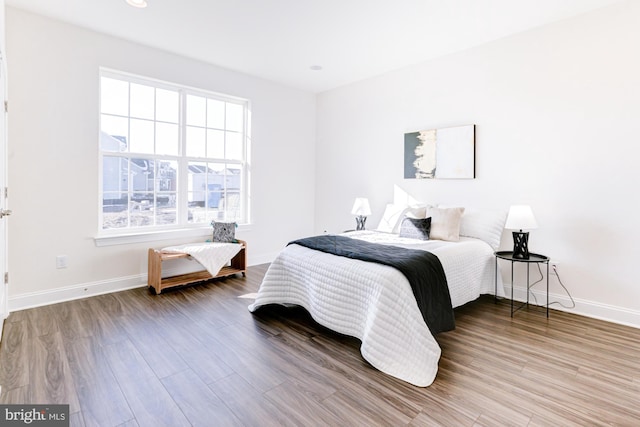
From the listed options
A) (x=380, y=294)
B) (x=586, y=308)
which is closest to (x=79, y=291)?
(x=380, y=294)

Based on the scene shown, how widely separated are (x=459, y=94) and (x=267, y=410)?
367 cm

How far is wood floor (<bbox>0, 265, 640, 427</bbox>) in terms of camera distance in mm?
1711

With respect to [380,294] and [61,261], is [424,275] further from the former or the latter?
[61,261]

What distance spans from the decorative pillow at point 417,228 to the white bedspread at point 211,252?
2058mm

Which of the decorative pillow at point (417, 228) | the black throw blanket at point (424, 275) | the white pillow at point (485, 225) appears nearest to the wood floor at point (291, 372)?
the black throw blanket at point (424, 275)

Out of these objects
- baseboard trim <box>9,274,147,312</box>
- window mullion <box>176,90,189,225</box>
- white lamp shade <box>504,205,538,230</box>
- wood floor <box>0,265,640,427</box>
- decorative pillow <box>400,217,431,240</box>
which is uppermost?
window mullion <box>176,90,189,225</box>

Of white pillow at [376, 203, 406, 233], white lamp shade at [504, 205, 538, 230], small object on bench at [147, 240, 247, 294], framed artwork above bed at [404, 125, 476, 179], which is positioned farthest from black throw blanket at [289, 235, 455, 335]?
small object on bench at [147, 240, 247, 294]

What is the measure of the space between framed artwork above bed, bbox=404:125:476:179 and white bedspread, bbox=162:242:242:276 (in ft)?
7.95

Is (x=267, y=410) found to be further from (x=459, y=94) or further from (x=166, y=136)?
(x=459, y=94)

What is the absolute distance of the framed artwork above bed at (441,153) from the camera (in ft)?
12.3

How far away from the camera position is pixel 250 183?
190 inches

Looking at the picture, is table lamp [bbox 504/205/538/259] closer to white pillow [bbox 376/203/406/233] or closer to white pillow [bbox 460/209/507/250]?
white pillow [bbox 460/209/507/250]

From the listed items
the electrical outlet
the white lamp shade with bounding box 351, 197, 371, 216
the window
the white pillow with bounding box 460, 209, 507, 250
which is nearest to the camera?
the electrical outlet

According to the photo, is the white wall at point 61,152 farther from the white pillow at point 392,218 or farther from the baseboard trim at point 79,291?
the white pillow at point 392,218
